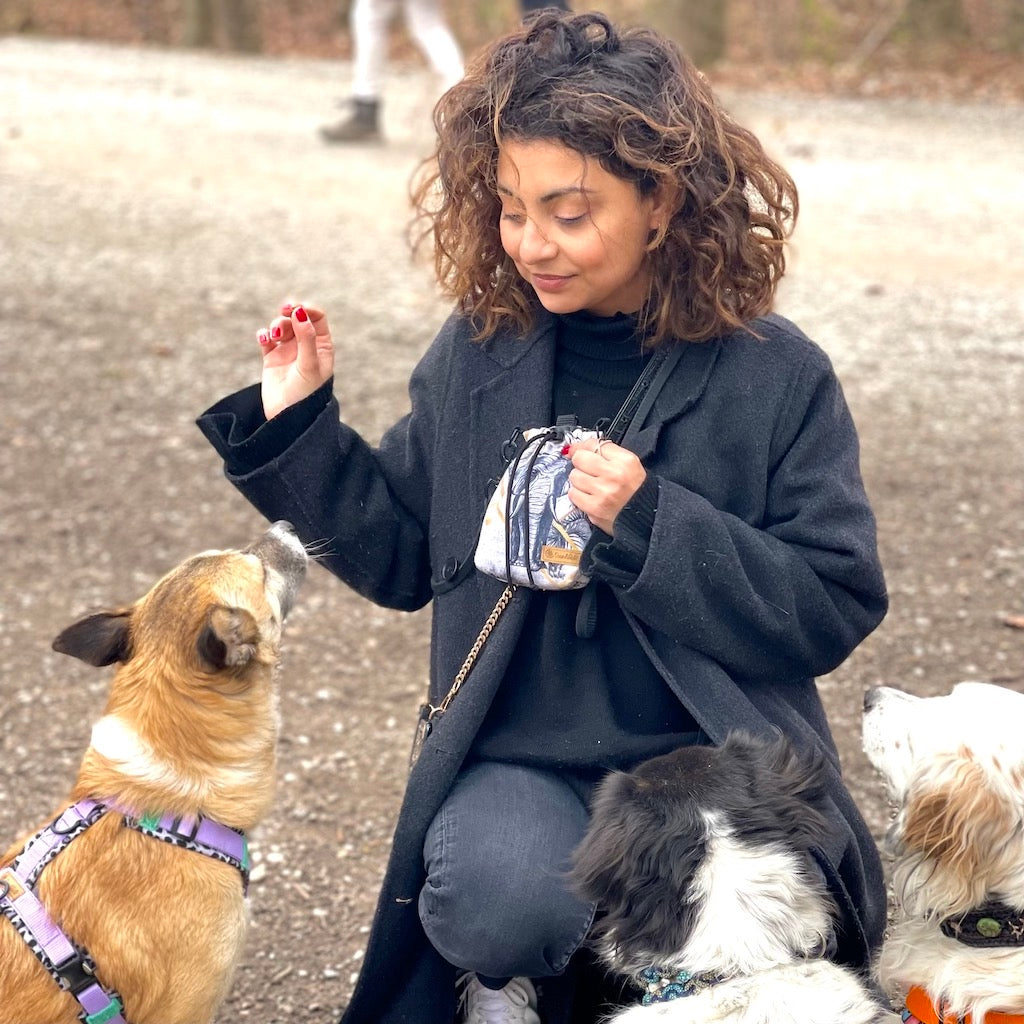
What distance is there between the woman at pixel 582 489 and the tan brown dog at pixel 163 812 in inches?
13.7

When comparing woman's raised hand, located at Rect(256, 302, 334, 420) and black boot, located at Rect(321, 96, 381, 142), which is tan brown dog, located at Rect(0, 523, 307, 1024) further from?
black boot, located at Rect(321, 96, 381, 142)

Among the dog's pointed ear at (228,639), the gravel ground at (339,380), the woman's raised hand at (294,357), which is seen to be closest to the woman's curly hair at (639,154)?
the woman's raised hand at (294,357)

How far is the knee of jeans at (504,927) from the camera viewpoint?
2.54m

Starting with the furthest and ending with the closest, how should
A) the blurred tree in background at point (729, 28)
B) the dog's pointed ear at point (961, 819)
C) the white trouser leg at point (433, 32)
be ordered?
the blurred tree in background at point (729, 28), the white trouser leg at point (433, 32), the dog's pointed ear at point (961, 819)

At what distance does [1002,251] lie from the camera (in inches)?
339

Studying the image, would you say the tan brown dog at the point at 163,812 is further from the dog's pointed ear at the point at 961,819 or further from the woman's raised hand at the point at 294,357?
the dog's pointed ear at the point at 961,819

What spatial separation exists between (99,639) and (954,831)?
1945 millimetres

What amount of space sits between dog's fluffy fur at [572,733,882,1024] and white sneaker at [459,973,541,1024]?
21.7 inches

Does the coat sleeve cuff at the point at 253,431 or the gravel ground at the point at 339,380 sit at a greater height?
the coat sleeve cuff at the point at 253,431

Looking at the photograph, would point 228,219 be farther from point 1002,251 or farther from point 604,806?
point 604,806

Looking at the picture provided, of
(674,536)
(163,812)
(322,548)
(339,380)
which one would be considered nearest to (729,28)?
(339,380)

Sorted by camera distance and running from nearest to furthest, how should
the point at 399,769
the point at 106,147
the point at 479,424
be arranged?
the point at 479,424 → the point at 399,769 → the point at 106,147

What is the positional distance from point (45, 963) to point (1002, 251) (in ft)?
25.6

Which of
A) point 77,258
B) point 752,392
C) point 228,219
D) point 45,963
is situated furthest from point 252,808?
point 228,219
